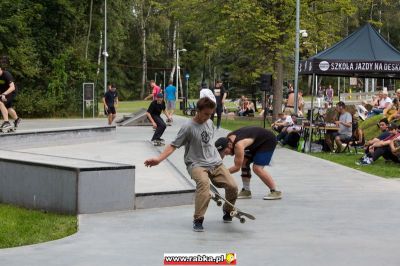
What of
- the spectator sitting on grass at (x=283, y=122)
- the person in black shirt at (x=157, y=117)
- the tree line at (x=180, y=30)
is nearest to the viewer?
the person in black shirt at (x=157, y=117)

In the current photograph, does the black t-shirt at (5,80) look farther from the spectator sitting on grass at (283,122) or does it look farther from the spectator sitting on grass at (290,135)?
the spectator sitting on grass at (283,122)

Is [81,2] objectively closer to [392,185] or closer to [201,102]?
[392,185]

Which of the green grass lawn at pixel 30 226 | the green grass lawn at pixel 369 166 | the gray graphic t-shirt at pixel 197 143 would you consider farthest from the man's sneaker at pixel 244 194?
the green grass lawn at pixel 369 166

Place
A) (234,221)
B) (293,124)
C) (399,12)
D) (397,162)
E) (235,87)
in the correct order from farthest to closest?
(399,12) → (235,87) → (293,124) → (397,162) → (234,221)

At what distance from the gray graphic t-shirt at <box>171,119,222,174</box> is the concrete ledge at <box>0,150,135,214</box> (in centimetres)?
123

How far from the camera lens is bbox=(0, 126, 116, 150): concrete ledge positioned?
16.3 m

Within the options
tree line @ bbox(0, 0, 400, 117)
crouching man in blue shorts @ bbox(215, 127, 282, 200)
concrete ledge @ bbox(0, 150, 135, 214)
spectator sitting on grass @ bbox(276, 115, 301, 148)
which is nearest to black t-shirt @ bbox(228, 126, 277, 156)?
crouching man in blue shorts @ bbox(215, 127, 282, 200)

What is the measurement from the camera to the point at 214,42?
1391 inches

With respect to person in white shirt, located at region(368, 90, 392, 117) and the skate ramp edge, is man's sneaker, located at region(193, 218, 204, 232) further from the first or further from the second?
person in white shirt, located at region(368, 90, 392, 117)

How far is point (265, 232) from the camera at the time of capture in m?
8.37

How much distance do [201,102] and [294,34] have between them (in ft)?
84.7

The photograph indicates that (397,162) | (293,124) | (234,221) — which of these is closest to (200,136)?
(234,221)

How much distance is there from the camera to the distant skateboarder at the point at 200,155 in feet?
27.4

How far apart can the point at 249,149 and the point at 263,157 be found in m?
0.23
